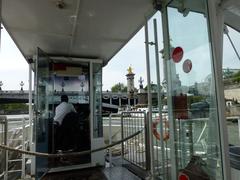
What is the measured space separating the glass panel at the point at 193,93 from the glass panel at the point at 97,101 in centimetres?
248

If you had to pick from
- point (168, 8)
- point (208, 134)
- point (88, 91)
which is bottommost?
point (208, 134)

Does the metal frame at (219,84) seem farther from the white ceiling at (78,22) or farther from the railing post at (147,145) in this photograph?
the railing post at (147,145)

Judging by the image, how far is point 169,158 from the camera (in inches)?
84.5

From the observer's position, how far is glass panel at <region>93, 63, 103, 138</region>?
4.33m

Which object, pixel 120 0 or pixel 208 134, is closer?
pixel 208 134

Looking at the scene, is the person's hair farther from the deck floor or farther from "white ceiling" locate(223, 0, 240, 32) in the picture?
"white ceiling" locate(223, 0, 240, 32)

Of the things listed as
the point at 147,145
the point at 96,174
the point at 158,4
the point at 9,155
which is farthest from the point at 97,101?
the point at 158,4

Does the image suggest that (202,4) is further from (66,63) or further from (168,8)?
(66,63)

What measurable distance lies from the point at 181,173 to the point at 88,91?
3023 mm

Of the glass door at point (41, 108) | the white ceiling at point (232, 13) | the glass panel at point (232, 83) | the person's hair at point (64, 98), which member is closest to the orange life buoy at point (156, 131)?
the glass panel at point (232, 83)

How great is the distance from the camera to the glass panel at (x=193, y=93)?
1573mm

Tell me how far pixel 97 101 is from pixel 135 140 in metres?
1.19

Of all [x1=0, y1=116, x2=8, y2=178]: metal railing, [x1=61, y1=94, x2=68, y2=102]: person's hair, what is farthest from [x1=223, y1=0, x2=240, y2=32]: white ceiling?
[x1=61, y1=94, x2=68, y2=102]: person's hair

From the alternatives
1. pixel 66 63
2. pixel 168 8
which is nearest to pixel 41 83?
pixel 66 63
